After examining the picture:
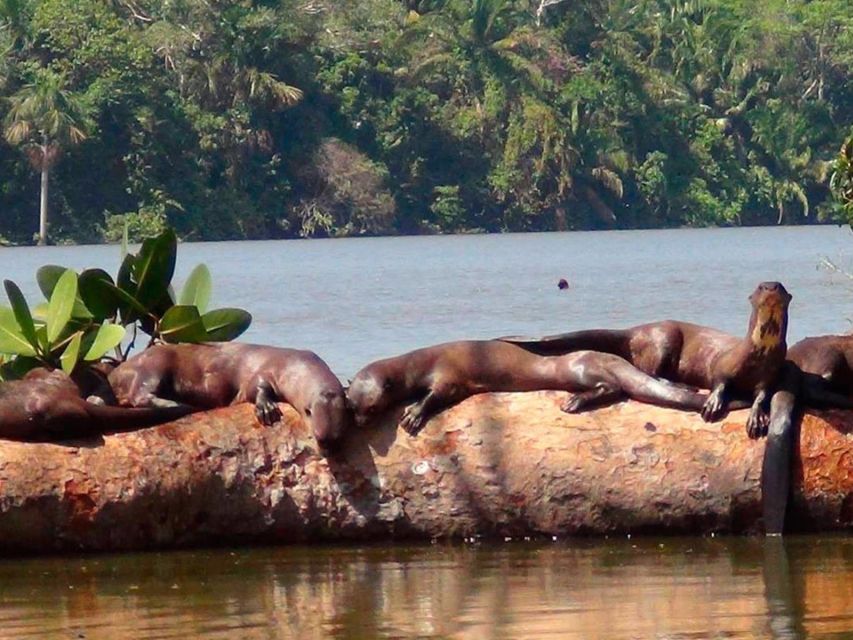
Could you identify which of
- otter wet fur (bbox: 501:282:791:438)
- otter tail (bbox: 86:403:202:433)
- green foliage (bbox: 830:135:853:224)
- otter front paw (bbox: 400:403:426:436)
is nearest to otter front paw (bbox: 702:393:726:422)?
otter wet fur (bbox: 501:282:791:438)

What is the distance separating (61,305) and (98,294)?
326 millimetres

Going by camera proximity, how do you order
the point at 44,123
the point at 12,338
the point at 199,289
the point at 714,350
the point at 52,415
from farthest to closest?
the point at 44,123 → the point at 199,289 → the point at 12,338 → the point at 714,350 → the point at 52,415

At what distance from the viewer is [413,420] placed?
8992 mm

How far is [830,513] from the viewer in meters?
8.88

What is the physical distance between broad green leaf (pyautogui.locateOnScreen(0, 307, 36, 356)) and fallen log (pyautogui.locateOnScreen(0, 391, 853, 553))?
1055 mm

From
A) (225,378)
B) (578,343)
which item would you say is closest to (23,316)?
(225,378)

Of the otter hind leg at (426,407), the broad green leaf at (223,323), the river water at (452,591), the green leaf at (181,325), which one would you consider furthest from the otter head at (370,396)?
the broad green leaf at (223,323)

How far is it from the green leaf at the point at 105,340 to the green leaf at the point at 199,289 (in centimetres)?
102

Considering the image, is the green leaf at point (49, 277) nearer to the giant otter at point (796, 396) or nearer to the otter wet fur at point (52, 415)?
the otter wet fur at point (52, 415)

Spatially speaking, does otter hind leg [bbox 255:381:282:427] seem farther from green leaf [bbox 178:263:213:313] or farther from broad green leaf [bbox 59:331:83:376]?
green leaf [bbox 178:263:213:313]

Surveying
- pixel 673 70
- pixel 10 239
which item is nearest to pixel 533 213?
pixel 673 70

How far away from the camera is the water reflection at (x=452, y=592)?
7.34m

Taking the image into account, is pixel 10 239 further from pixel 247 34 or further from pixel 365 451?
pixel 365 451

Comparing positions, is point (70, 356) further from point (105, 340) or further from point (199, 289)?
point (199, 289)
